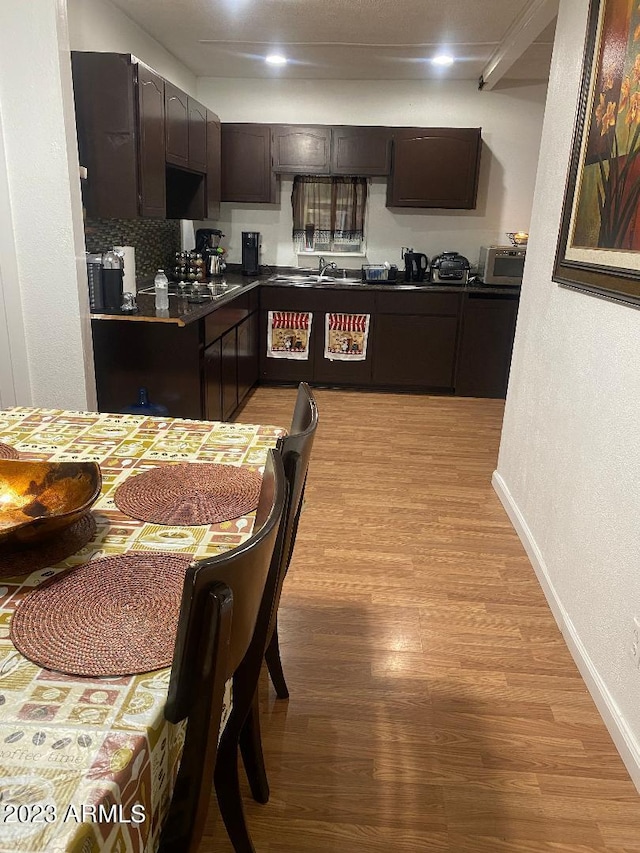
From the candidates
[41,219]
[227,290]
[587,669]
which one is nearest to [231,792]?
[587,669]

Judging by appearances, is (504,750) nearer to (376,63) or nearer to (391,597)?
(391,597)

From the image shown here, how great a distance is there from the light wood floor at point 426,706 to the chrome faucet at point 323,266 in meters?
2.93

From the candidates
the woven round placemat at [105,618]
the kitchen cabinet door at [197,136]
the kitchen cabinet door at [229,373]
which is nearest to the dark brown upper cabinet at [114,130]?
the kitchen cabinet door at [197,136]

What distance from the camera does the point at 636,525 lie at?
5.42 ft

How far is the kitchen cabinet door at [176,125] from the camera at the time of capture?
11.7ft

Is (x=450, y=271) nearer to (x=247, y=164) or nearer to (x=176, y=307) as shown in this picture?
Answer: (x=247, y=164)

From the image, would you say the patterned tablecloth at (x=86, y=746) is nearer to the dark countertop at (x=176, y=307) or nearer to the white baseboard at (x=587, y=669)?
the white baseboard at (x=587, y=669)

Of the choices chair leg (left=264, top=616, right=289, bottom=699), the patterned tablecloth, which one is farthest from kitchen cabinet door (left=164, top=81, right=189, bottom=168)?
the patterned tablecloth

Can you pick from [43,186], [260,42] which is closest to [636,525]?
[43,186]

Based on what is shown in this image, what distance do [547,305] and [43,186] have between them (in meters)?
2.14

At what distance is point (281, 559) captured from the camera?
3.92ft

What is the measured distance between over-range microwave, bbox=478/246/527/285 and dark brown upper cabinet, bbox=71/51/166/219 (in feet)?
8.96

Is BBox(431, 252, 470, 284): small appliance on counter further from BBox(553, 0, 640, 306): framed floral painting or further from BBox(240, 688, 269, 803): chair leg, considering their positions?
BBox(240, 688, 269, 803): chair leg

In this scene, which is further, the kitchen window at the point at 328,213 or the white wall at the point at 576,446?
the kitchen window at the point at 328,213
